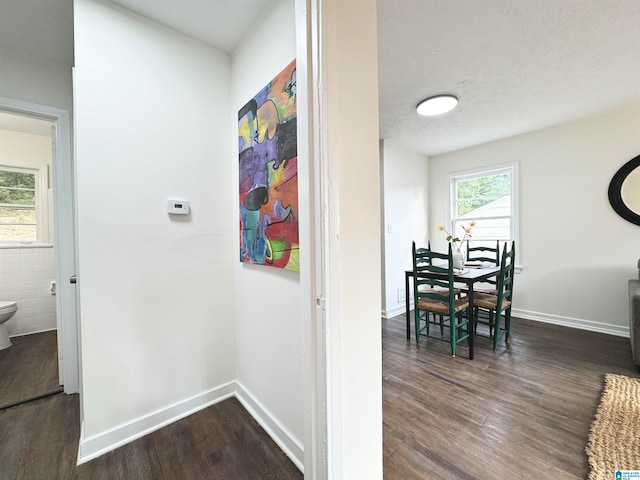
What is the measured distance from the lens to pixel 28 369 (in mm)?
2111

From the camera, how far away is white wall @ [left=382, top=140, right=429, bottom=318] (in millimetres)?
3412

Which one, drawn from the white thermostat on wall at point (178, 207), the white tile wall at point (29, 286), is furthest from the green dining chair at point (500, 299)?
the white tile wall at point (29, 286)

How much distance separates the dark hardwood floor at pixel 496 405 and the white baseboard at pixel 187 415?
1.68ft

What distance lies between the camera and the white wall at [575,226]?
8.70 ft

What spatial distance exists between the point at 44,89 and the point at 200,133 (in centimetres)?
120

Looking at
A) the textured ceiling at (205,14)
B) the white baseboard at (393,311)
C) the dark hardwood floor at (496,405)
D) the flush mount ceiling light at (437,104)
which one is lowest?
the dark hardwood floor at (496,405)

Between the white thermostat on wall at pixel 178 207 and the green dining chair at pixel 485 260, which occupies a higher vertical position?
the white thermostat on wall at pixel 178 207

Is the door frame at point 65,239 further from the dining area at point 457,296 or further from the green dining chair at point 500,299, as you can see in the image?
the green dining chair at point 500,299

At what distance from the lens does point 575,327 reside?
9.49 ft

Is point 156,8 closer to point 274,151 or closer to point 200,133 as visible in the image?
point 200,133

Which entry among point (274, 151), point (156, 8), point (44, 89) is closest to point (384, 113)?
point (274, 151)

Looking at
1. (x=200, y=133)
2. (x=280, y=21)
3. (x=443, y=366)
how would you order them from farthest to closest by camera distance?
(x=443, y=366), (x=200, y=133), (x=280, y=21)

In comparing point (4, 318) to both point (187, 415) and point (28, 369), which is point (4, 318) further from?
point (187, 415)

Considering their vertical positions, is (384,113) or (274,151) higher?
(384,113)
